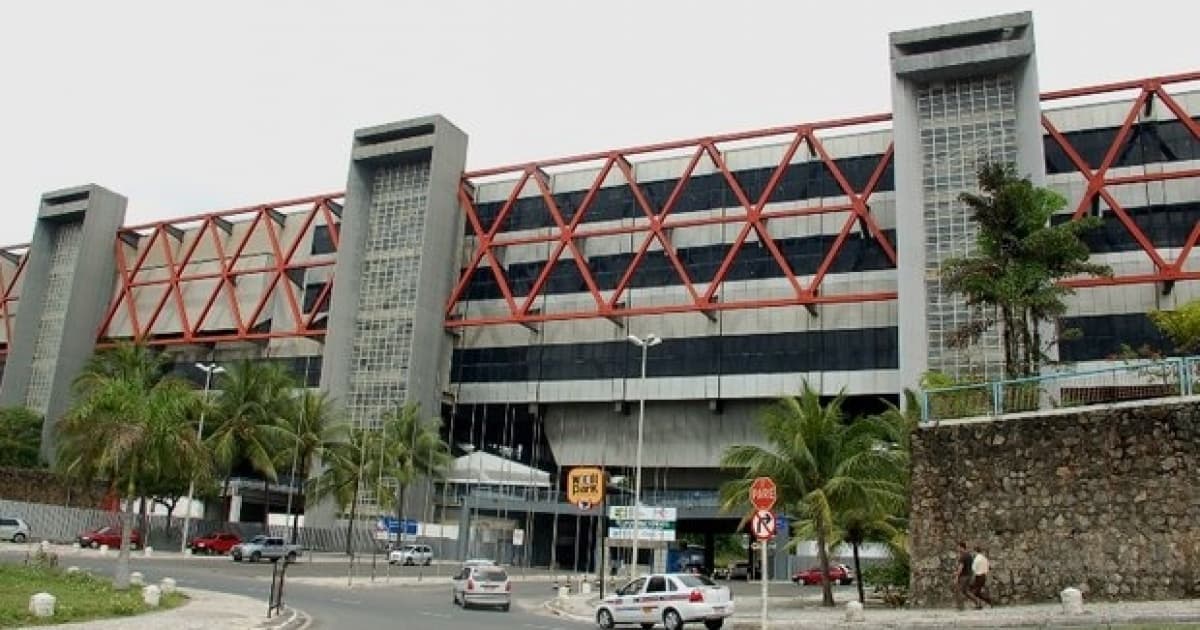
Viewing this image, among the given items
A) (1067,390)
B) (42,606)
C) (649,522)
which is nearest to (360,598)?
(42,606)

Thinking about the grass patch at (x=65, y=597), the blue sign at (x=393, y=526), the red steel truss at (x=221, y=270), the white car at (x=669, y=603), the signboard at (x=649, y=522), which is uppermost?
the red steel truss at (x=221, y=270)

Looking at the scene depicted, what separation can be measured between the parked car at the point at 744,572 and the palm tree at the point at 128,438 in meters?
44.3

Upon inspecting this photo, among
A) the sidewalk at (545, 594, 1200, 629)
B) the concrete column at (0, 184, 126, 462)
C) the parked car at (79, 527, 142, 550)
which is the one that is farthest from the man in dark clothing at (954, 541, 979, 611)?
the concrete column at (0, 184, 126, 462)

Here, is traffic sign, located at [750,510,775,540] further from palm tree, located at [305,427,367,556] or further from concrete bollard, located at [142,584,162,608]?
palm tree, located at [305,427,367,556]

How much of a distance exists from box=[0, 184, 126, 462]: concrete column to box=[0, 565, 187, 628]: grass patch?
186 feet

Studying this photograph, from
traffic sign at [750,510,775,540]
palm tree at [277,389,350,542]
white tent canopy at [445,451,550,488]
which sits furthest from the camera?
white tent canopy at [445,451,550,488]

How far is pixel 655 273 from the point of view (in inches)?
2694

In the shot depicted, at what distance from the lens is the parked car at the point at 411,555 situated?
198 ft

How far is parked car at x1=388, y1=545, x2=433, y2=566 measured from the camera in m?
60.3

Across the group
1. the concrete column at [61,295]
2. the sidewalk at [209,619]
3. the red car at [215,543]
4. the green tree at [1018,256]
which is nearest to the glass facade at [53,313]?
the concrete column at [61,295]

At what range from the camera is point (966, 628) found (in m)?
19.1

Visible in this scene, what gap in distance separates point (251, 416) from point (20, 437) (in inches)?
1064

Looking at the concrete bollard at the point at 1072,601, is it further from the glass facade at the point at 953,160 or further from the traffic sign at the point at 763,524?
the glass facade at the point at 953,160

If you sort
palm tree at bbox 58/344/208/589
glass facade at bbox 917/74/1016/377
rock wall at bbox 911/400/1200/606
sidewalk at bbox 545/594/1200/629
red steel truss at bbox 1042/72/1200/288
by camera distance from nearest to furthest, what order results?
sidewalk at bbox 545/594/1200/629, rock wall at bbox 911/400/1200/606, palm tree at bbox 58/344/208/589, red steel truss at bbox 1042/72/1200/288, glass facade at bbox 917/74/1016/377
